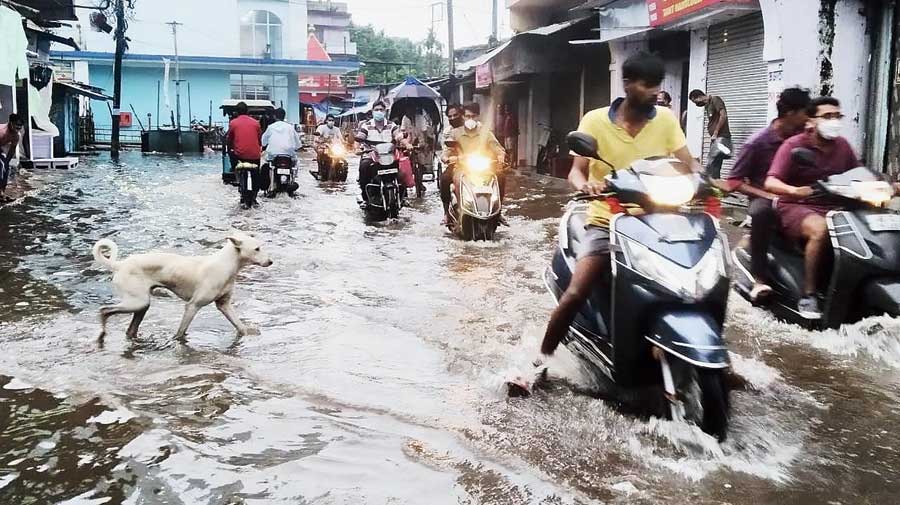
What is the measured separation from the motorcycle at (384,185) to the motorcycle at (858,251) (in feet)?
24.8

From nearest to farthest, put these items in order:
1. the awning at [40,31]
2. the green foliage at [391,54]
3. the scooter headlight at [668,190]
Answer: the scooter headlight at [668,190] < the awning at [40,31] < the green foliage at [391,54]

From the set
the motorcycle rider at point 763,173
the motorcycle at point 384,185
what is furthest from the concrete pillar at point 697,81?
the motorcycle rider at point 763,173

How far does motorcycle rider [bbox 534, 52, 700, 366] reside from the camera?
3848mm

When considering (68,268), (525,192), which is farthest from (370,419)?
(525,192)

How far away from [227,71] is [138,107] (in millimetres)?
4969

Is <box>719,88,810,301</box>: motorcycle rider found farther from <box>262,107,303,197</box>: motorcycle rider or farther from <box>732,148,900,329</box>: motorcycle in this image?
<box>262,107,303,197</box>: motorcycle rider

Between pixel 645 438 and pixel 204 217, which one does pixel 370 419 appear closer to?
pixel 645 438

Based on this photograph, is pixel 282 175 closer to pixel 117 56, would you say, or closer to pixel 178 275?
pixel 178 275

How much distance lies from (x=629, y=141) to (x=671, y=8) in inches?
392

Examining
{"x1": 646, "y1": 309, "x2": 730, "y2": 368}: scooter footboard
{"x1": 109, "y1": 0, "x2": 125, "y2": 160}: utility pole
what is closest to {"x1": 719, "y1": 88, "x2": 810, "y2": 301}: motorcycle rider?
{"x1": 646, "y1": 309, "x2": 730, "y2": 368}: scooter footboard

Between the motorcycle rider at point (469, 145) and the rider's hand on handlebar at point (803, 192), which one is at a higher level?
the motorcycle rider at point (469, 145)

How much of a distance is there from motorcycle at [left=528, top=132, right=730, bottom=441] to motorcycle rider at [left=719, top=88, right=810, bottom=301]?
1825mm

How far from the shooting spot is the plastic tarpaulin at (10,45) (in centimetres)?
1340

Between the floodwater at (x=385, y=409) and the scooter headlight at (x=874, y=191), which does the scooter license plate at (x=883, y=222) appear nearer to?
the scooter headlight at (x=874, y=191)
